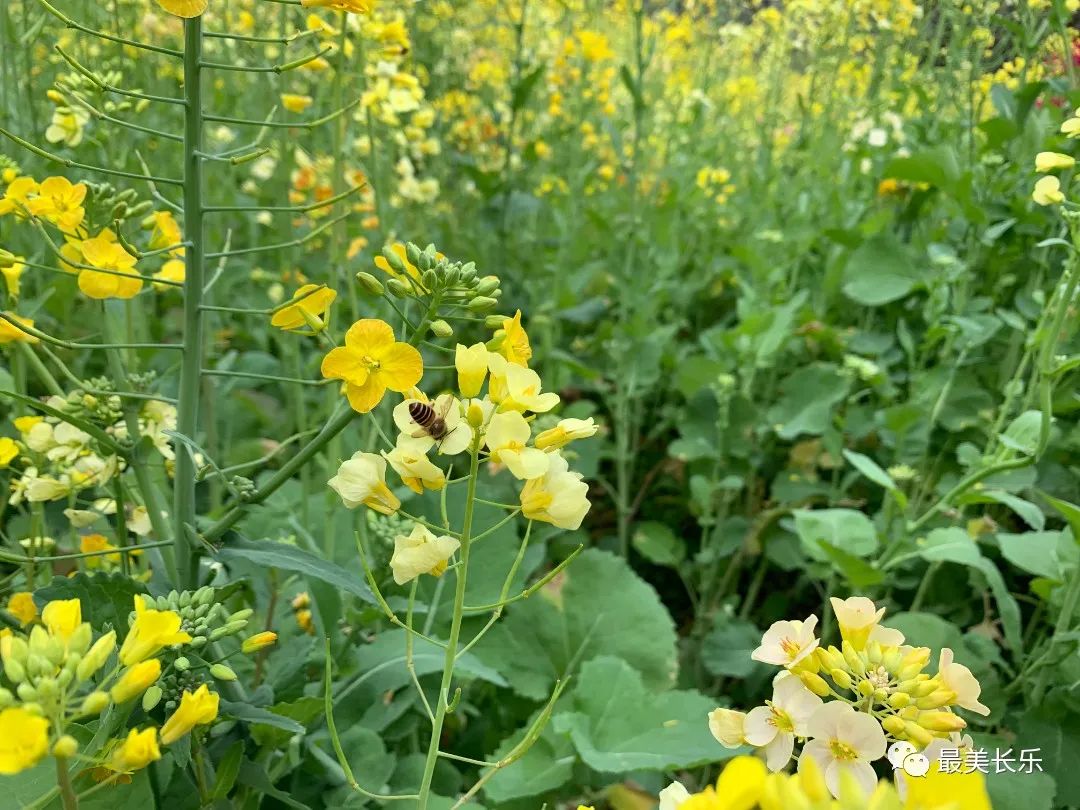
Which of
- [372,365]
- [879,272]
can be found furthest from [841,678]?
[879,272]

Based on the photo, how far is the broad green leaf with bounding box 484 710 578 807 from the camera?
49.5 inches

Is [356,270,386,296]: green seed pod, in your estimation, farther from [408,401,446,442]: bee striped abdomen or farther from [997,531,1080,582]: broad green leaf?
[997,531,1080,582]: broad green leaf

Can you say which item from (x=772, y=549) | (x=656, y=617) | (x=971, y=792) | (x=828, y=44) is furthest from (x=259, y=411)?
(x=828, y=44)

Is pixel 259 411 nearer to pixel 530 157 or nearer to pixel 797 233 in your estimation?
pixel 530 157

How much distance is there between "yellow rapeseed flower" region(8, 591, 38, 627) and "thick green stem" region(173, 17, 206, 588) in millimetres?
218

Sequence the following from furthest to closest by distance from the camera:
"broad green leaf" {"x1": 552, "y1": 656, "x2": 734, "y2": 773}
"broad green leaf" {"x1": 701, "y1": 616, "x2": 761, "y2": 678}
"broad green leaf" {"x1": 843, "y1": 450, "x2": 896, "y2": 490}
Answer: "broad green leaf" {"x1": 701, "y1": 616, "x2": 761, "y2": 678} → "broad green leaf" {"x1": 843, "y1": 450, "x2": 896, "y2": 490} → "broad green leaf" {"x1": 552, "y1": 656, "x2": 734, "y2": 773}

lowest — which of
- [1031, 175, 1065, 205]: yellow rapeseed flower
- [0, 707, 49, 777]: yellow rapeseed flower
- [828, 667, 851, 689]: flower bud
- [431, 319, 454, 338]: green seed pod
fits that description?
[828, 667, 851, 689]: flower bud

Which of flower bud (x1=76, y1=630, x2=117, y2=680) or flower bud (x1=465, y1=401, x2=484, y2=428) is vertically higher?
flower bud (x1=465, y1=401, x2=484, y2=428)

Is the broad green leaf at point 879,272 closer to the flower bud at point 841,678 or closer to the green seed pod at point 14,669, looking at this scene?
the flower bud at point 841,678

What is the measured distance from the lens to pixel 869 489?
231cm

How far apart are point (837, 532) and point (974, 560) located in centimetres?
27

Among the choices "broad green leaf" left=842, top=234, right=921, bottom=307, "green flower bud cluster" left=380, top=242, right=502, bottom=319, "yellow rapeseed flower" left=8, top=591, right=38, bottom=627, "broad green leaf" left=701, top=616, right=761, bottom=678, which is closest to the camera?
"green flower bud cluster" left=380, top=242, right=502, bottom=319

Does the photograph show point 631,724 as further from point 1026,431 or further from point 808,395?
point 808,395

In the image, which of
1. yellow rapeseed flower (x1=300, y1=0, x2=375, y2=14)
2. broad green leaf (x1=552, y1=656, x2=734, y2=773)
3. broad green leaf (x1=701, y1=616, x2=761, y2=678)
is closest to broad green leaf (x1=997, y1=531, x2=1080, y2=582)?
broad green leaf (x1=701, y1=616, x2=761, y2=678)
